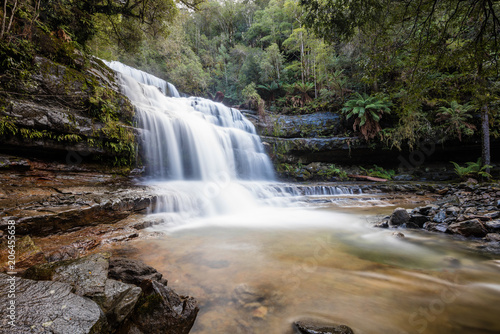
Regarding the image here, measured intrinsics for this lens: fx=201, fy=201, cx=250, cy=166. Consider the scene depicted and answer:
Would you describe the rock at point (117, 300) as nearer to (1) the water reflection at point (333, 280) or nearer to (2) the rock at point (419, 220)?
(1) the water reflection at point (333, 280)

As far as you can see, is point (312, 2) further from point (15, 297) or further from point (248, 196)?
point (248, 196)

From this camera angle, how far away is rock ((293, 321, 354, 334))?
1.35 m

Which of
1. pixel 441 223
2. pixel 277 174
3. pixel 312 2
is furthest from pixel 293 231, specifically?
pixel 277 174

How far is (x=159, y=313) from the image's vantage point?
1.41m

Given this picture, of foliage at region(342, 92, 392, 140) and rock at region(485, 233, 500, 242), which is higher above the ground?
foliage at region(342, 92, 392, 140)

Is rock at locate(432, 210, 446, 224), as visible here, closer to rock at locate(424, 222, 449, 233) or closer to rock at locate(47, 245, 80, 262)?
rock at locate(424, 222, 449, 233)

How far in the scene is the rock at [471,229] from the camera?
327 centimetres

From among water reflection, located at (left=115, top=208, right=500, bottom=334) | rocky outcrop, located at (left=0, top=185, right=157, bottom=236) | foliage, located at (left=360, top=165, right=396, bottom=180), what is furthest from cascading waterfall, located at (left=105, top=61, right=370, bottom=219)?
foliage, located at (left=360, top=165, right=396, bottom=180)

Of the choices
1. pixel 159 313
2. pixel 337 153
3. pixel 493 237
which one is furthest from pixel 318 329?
pixel 337 153

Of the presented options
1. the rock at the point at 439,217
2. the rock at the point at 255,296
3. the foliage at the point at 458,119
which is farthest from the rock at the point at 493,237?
the foliage at the point at 458,119

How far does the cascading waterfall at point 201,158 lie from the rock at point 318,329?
4093 millimetres

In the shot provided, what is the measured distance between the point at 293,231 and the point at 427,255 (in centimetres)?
203

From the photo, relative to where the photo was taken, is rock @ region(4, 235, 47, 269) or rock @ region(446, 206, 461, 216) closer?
rock @ region(4, 235, 47, 269)

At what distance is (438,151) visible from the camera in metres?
11.4
